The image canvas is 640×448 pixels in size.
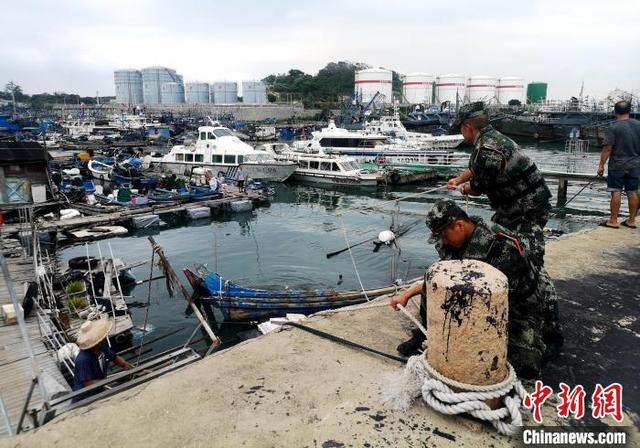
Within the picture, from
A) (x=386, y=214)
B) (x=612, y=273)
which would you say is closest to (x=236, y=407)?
(x=612, y=273)

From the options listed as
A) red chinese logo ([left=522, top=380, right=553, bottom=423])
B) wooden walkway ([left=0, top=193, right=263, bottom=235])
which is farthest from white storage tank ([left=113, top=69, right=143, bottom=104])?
red chinese logo ([left=522, top=380, right=553, bottom=423])

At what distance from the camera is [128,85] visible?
122 m

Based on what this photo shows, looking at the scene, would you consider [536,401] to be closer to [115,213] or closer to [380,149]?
[115,213]

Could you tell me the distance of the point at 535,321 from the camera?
116 inches

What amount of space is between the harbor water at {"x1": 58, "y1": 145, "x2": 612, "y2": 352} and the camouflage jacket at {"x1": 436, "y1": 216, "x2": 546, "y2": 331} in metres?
4.81

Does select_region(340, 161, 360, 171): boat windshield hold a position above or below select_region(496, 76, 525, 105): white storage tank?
below

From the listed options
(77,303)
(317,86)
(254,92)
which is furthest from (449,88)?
(77,303)

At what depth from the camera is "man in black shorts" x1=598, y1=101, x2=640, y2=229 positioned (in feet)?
20.8

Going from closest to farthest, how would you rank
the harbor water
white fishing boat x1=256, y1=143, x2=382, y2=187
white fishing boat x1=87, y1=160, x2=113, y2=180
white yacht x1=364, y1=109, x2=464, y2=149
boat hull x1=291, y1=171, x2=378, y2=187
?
the harbor water → white fishing boat x1=87, y1=160, x2=113, y2=180 → boat hull x1=291, y1=171, x2=378, y2=187 → white fishing boat x1=256, y1=143, x2=382, y2=187 → white yacht x1=364, y1=109, x2=464, y2=149

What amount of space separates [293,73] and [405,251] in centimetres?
10184

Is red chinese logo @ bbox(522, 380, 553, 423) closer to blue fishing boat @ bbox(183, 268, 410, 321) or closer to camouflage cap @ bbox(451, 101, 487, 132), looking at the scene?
camouflage cap @ bbox(451, 101, 487, 132)

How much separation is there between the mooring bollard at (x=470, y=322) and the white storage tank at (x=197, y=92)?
121652 millimetres

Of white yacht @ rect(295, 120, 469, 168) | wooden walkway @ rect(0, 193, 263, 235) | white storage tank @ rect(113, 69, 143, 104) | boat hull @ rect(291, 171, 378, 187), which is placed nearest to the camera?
wooden walkway @ rect(0, 193, 263, 235)

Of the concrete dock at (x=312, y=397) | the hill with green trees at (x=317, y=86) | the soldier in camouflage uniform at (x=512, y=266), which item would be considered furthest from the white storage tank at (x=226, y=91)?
the soldier in camouflage uniform at (x=512, y=266)
